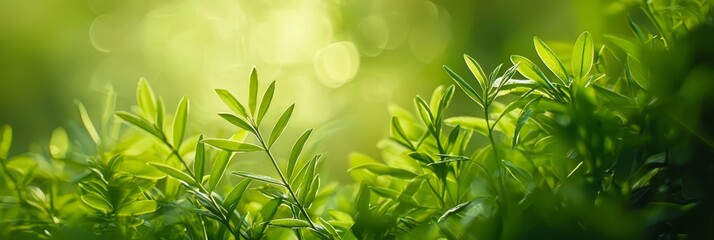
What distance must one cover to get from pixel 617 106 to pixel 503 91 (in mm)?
42

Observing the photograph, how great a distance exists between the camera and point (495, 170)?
30 centimetres

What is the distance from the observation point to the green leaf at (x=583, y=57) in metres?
0.27

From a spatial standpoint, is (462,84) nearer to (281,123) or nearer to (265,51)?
(281,123)

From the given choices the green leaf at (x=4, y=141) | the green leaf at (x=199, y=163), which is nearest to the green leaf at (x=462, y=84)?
the green leaf at (x=199, y=163)

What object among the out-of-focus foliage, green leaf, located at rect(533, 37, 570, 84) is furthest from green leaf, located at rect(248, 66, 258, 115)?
green leaf, located at rect(533, 37, 570, 84)

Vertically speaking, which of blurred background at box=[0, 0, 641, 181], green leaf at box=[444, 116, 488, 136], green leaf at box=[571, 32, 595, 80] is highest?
green leaf at box=[571, 32, 595, 80]

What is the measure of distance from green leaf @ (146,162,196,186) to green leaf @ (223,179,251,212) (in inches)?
0.7

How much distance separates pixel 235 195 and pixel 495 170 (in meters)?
0.10

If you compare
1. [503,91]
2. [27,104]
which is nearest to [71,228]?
[503,91]

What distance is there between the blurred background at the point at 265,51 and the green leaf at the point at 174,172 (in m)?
1.20

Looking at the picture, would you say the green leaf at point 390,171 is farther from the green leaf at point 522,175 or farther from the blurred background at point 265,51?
the blurred background at point 265,51

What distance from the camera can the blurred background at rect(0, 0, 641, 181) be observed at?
187 cm

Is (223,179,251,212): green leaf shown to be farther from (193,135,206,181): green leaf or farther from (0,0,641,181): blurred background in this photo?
(0,0,641,181): blurred background

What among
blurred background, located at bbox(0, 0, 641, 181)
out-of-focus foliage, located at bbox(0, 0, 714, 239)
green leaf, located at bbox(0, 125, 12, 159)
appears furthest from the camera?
blurred background, located at bbox(0, 0, 641, 181)
